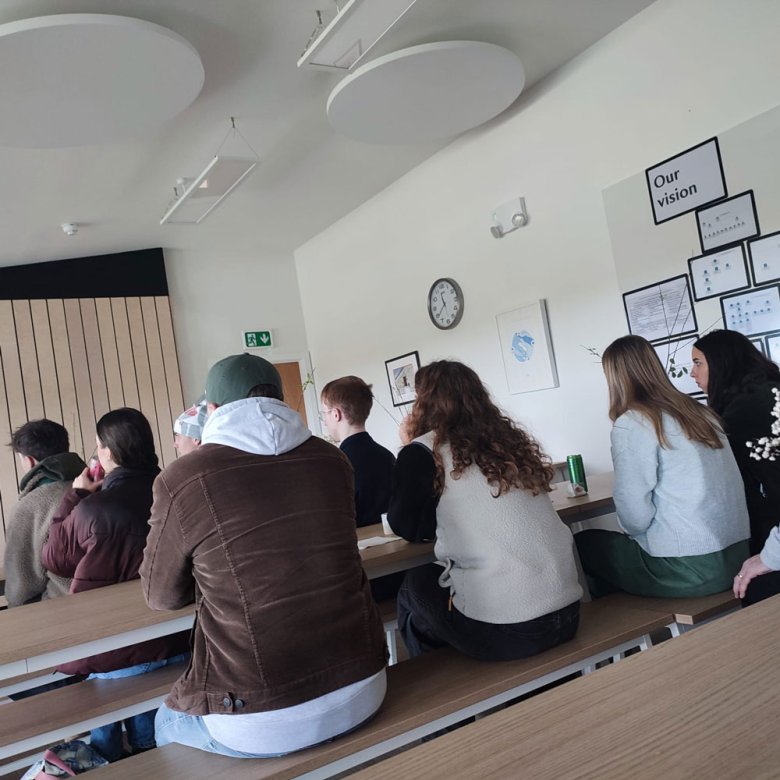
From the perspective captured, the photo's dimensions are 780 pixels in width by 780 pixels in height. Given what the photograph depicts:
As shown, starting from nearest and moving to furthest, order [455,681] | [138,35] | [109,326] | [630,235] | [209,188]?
[455,681] < [138,35] < [630,235] < [209,188] < [109,326]

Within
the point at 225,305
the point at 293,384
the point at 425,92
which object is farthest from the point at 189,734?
the point at 293,384

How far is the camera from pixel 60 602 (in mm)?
2242

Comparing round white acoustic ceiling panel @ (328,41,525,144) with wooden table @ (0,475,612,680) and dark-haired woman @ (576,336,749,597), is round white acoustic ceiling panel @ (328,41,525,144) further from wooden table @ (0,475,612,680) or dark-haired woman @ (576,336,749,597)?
wooden table @ (0,475,612,680)

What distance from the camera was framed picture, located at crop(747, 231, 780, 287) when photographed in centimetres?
352

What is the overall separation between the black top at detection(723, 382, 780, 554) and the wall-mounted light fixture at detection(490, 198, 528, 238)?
2.51 meters

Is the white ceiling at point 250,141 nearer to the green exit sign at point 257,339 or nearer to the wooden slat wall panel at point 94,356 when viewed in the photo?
the wooden slat wall panel at point 94,356

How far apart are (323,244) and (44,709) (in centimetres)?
566

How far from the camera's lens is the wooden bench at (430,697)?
1.62m

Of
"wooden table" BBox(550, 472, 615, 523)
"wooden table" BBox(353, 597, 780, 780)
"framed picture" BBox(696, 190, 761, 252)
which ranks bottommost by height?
"wooden table" BBox(550, 472, 615, 523)

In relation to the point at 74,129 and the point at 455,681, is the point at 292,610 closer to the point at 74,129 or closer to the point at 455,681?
the point at 455,681

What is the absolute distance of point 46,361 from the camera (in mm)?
6262

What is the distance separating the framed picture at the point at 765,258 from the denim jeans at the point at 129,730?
308 centimetres

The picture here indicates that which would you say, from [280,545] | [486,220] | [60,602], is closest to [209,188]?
[486,220]

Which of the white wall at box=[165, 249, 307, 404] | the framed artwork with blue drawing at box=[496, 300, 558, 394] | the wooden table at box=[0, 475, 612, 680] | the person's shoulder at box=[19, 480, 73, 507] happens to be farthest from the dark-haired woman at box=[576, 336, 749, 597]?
the white wall at box=[165, 249, 307, 404]
